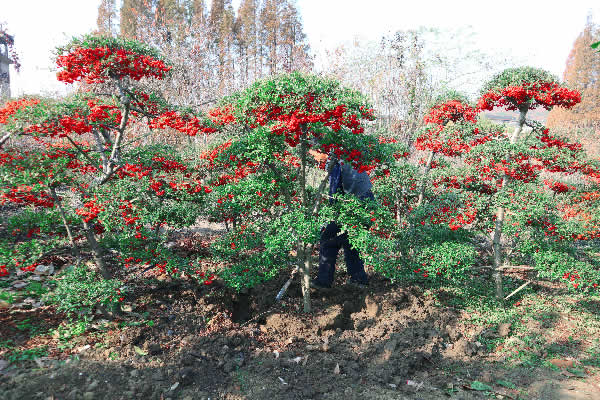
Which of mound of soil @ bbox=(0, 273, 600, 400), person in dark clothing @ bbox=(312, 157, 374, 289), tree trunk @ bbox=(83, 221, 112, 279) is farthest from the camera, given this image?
person in dark clothing @ bbox=(312, 157, 374, 289)

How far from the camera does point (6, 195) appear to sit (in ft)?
10.1

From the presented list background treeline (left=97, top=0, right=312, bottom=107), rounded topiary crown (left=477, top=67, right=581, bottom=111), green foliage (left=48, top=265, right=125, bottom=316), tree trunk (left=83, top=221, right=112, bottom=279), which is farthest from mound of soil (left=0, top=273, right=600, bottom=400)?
background treeline (left=97, top=0, right=312, bottom=107)

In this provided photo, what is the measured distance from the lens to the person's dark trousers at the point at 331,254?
4.99m

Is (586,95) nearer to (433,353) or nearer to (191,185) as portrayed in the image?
(433,353)

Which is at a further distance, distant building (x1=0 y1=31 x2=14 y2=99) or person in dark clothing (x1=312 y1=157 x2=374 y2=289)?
distant building (x1=0 y1=31 x2=14 y2=99)

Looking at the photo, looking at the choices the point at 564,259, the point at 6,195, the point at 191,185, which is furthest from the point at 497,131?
the point at 6,195

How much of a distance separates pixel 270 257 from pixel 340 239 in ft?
4.20

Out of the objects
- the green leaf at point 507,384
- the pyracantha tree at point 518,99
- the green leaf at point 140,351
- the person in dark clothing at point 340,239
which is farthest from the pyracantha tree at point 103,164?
the pyracantha tree at point 518,99

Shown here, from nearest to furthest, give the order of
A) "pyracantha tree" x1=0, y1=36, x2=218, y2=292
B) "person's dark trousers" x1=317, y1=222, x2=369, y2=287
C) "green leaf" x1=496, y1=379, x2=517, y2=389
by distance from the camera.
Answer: "pyracantha tree" x1=0, y1=36, x2=218, y2=292 → "green leaf" x1=496, y1=379, x2=517, y2=389 → "person's dark trousers" x1=317, y1=222, x2=369, y2=287

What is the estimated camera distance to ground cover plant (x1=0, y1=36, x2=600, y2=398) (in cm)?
307

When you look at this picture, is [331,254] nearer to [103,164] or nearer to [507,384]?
[507,384]

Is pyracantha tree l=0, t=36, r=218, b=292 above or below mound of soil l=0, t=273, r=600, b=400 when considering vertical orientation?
above

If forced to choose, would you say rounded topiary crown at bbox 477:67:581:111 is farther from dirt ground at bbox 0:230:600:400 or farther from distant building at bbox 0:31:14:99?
distant building at bbox 0:31:14:99

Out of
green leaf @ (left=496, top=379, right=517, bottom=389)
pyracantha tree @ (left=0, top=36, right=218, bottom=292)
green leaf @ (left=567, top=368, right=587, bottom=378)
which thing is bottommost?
green leaf @ (left=567, top=368, right=587, bottom=378)
